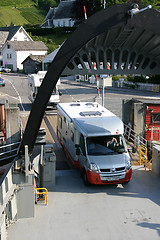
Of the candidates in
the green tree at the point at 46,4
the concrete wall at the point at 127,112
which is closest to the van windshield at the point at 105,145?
the concrete wall at the point at 127,112

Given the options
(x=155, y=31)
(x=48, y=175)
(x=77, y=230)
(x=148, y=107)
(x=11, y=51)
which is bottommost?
(x=77, y=230)

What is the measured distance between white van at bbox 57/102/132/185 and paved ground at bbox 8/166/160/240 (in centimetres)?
57

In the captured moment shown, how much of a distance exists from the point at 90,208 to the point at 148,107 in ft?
31.2

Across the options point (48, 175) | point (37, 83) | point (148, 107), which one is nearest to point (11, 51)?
point (37, 83)

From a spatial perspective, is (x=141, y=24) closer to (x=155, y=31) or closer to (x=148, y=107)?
(x=155, y=31)

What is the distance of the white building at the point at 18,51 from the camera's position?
228 feet

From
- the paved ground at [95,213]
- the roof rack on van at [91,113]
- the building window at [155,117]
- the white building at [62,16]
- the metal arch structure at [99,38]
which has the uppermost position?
the white building at [62,16]

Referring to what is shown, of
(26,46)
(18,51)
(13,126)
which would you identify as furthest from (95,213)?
(26,46)

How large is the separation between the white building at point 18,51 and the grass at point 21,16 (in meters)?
70.1

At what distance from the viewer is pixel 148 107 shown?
18.2m

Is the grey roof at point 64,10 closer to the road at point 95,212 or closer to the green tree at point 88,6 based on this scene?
the green tree at point 88,6

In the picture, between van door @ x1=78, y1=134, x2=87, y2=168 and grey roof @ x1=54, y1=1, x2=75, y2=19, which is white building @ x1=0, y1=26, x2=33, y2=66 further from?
van door @ x1=78, y1=134, x2=87, y2=168

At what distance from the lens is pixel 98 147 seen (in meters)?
12.1

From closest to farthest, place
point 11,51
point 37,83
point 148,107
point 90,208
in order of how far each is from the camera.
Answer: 1. point 90,208
2. point 148,107
3. point 37,83
4. point 11,51
